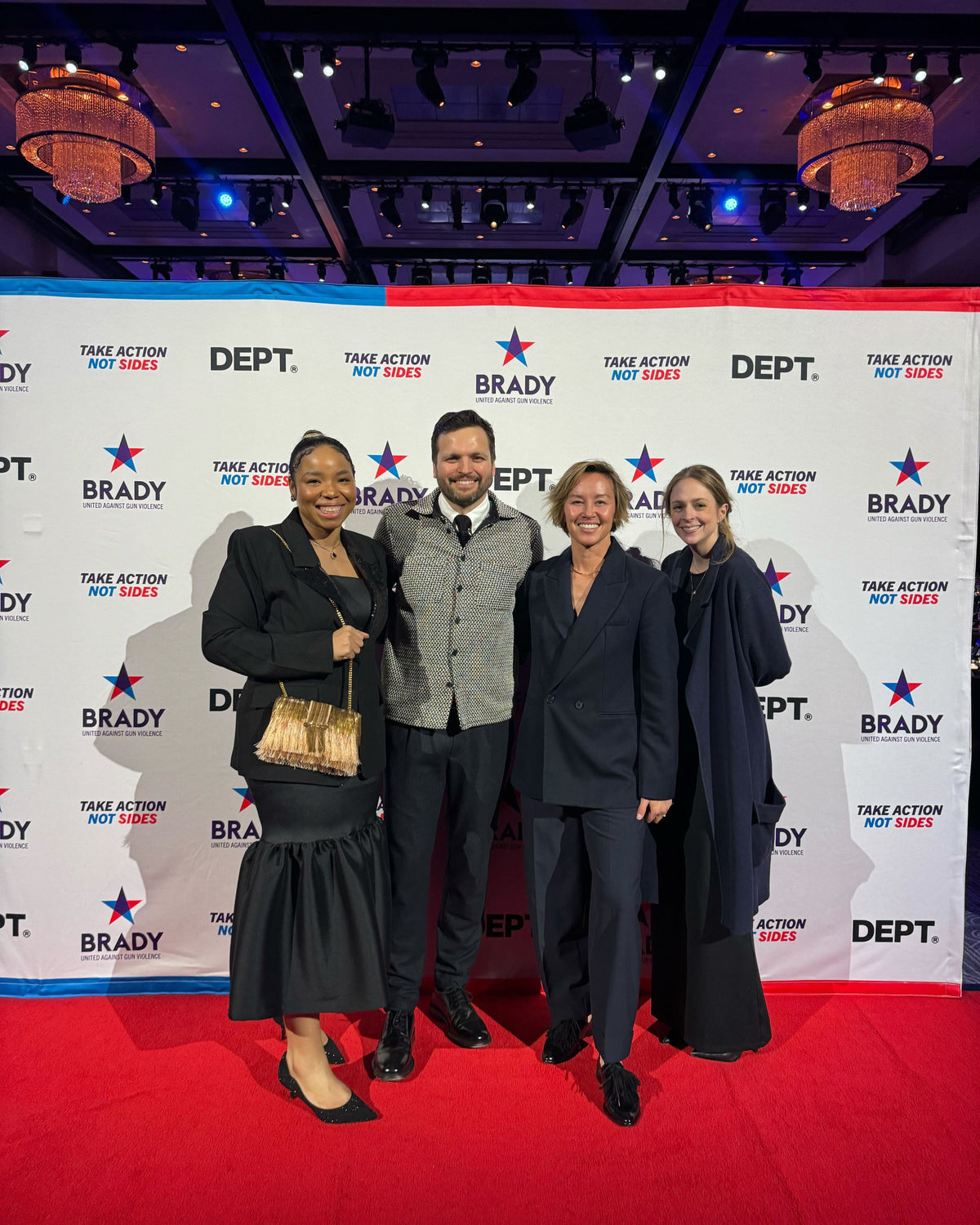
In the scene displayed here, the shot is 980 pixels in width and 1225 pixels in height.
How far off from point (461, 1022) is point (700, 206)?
28.2 feet

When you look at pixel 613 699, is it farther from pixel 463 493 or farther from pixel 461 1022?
pixel 461 1022

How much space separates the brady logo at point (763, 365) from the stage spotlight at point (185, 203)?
763cm

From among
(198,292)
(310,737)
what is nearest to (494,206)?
(198,292)

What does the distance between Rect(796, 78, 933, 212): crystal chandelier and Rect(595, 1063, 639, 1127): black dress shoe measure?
21.8ft

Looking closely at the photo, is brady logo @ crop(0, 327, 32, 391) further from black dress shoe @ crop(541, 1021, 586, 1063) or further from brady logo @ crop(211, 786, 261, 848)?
black dress shoe @ crop(541, 1021, 586, 1063)

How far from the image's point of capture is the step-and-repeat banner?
10.2 feet

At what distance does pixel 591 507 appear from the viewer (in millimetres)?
2496

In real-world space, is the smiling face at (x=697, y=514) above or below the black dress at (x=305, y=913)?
above

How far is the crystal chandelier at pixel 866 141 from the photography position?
19.3 feet

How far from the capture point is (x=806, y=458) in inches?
125

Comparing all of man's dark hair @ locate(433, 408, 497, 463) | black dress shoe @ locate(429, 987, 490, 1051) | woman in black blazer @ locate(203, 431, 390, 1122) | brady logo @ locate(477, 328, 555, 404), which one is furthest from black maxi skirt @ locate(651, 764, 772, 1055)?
brady logo @ locate(477, 328, 555, 404)

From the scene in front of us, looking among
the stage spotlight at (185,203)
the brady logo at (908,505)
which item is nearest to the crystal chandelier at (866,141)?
the brady logo at (908,505)

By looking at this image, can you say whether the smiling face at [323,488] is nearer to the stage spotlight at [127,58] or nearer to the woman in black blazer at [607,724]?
the woman in black blazer at [607,724]

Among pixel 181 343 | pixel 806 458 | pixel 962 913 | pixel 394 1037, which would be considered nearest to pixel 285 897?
pixel 394 1037
